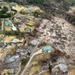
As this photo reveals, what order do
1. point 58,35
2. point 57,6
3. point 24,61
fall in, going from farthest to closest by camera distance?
point 57,6 < point 58,35 < point 24,61

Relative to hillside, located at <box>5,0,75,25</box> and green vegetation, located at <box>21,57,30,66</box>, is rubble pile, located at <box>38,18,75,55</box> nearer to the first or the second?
hillside, located at <box>5,0,75,25</box>

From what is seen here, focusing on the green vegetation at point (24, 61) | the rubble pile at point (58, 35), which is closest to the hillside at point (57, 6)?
the rubble pile at point (58, 35)

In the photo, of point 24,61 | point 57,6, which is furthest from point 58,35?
point 57,6

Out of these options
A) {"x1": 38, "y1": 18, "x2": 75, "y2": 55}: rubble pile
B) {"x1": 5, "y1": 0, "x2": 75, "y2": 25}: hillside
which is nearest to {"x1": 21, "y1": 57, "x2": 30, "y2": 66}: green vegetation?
{"x1": 38, "y1": 18, "x2": 75, "y2": 55}: rubble pile

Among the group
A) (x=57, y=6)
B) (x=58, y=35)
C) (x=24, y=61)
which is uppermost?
(x=24, y=61)

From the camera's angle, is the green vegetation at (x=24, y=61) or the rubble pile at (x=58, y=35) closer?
the green vegetation at (x=24, y=61)

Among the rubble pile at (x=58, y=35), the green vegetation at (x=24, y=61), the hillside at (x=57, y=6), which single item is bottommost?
the hillside at (x=57, y=6)

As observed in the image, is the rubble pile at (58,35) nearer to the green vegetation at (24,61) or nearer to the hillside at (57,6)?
the hillside at (57,6)

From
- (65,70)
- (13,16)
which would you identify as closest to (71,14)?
(13,16)

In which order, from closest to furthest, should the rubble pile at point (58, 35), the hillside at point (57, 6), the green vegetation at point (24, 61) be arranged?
the green vegetation at point (24, 61), the rubble pile at point (58, 35), the hillside at point (57, 6)

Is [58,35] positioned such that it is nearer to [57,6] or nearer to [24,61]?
[24,61]

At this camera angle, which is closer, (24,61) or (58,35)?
(24,61)
